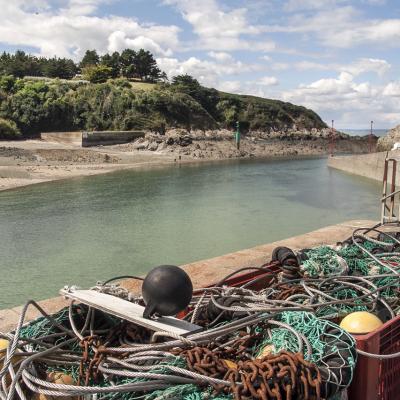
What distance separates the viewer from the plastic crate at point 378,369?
277cm

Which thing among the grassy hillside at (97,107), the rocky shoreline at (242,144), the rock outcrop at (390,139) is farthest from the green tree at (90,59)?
the rock outcrop at (390,139)

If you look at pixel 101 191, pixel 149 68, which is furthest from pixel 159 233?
pixel 149 68

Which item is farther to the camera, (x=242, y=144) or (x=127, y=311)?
(x=242, y=144)

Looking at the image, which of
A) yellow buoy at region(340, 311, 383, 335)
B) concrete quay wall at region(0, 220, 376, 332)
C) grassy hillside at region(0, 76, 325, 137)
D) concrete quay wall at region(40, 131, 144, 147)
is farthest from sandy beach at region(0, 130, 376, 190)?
yellow buoy at region(340, 311, 383, 335)

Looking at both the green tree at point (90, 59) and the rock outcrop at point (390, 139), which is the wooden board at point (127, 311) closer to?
the rock outcrop at point (390, 139)

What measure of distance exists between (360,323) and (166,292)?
1.25 meters

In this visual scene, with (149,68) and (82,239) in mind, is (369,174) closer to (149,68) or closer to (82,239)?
(82,239)

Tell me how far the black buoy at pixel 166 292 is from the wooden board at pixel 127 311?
77mm

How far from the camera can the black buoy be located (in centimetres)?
286

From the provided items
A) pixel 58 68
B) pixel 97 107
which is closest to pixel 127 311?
pixel 97 107

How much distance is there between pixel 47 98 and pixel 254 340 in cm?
5711

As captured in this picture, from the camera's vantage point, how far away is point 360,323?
307 cm

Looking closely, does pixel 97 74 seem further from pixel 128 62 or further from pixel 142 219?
pixel 142 219

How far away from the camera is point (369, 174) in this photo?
35.9m
